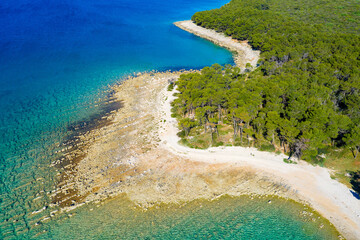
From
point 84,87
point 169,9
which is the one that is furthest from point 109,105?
point 169,9

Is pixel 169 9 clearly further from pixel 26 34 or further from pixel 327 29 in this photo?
pixel 327 29

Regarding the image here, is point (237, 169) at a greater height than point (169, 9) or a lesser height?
lesser

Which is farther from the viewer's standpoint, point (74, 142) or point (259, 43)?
point (259, 43)

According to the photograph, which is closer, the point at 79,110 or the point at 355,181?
the point at 355,181

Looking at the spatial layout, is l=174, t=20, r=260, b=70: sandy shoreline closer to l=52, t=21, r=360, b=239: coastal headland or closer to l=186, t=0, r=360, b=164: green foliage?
l=186, t=0, r=360, b=164: green foliage

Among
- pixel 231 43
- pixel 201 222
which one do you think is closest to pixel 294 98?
pixel 201 222

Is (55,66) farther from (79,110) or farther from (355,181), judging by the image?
(355,181)

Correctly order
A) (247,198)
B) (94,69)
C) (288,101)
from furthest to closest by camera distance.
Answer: (94,69)
(288,101)
(247,198)

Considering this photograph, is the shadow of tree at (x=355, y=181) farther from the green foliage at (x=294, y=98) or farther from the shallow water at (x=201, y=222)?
the shallow water at (x=201, y=222)
